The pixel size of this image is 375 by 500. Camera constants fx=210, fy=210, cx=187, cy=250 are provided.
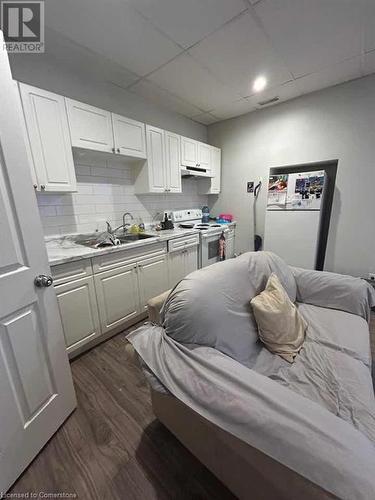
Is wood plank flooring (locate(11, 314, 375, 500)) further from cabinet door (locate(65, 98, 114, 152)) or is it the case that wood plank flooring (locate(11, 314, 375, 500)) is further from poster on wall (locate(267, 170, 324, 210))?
poster on wall (locate(267, 170, 324, 210))

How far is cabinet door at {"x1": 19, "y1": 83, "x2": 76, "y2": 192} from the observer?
5.26ft

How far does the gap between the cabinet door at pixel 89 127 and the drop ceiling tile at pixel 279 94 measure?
1.91 m

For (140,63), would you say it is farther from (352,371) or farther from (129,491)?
(129,491)

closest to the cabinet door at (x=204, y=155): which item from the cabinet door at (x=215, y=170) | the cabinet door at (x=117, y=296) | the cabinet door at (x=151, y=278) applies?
the cabinet door at (x=215, y=170)

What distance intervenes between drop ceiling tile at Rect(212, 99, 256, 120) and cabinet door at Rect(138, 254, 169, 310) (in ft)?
7.54

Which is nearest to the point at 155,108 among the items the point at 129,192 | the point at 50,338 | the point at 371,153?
the point at 129,192

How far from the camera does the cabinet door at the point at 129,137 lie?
7.13 ft

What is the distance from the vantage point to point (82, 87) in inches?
84.9

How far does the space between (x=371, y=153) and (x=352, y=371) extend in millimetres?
2548

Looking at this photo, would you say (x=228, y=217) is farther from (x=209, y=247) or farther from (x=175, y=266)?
(x=175, y=266)

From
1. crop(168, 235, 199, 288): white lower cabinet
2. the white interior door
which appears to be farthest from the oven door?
the white interior door

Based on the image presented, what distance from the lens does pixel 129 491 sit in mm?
1003

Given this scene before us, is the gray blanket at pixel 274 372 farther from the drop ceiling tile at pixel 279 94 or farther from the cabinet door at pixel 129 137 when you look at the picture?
the drop ceiling tile at pixel 279 94

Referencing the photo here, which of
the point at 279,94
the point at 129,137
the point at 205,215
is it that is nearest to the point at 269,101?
the point at 279,94
